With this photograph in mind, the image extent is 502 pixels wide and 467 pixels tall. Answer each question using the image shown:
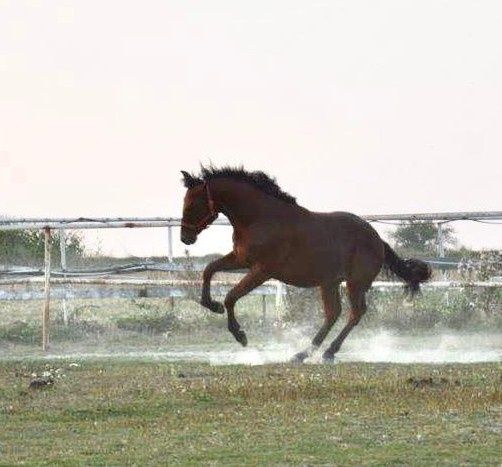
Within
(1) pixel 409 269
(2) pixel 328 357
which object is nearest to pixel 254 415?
(2) pixel 328 357

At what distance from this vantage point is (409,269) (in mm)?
17625

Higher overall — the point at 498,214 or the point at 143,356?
the point at 498,214

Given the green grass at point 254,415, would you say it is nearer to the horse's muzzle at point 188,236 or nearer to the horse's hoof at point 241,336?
the horse's hoof at point 241,336

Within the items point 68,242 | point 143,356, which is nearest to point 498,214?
point 143,356

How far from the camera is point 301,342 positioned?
1994cm

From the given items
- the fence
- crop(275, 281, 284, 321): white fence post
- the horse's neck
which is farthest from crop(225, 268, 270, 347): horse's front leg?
crop(275, 281, 284, 321): white fence post

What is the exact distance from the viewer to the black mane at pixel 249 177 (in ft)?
53.4

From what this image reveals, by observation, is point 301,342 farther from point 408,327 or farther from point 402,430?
point 402,430

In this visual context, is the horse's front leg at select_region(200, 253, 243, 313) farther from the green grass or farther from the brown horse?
the green grass

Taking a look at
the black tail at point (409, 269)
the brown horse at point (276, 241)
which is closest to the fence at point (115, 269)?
the black tail at point (409, 269)

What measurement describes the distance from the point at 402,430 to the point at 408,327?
39.3ft

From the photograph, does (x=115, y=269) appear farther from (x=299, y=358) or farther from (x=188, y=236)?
(x=299, y=358)

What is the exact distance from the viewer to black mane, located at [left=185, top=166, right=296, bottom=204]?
16.3 m

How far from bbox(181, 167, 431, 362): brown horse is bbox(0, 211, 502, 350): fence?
253 cm
